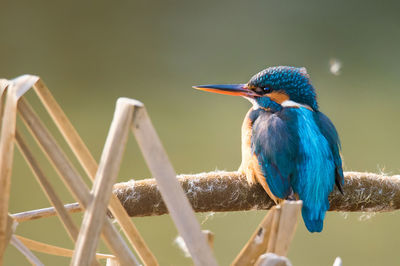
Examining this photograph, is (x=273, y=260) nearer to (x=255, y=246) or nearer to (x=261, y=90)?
(x=255, y=246)

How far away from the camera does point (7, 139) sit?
20.1 inches

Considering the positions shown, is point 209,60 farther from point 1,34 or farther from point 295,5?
point 1,34

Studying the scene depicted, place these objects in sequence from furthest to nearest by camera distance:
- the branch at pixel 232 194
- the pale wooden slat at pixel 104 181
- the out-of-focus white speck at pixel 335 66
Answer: the out-of-focus white speck at pixel 335 66 → the branch at pixel 232 194 → the pale wooden slat at pixel 104 181

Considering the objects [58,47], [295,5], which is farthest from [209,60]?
[58,47]

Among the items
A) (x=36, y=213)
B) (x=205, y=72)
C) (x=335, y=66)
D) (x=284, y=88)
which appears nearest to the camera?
(x=36, y=213)

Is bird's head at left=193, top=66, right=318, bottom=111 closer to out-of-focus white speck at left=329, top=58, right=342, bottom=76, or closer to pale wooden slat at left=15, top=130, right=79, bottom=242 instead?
pale wooden slat at left=15, top=130, right=79, bottom=242

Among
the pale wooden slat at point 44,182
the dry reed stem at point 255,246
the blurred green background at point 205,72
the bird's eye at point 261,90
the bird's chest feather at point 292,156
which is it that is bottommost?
the blurred green background at point 205,72

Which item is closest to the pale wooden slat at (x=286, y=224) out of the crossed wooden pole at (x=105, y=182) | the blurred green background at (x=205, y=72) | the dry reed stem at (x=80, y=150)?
the crossed wooden pole at (x=105, y=182)

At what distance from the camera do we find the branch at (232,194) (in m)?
0.97

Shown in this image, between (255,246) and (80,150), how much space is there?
20cm

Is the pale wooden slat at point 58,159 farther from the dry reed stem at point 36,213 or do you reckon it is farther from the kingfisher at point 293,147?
the kingfisher at point 293,147

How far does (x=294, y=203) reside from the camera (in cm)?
54

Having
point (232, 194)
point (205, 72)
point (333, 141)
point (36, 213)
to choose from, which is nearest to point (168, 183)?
point (36, 213)

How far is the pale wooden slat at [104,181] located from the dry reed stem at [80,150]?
0.08 meters
